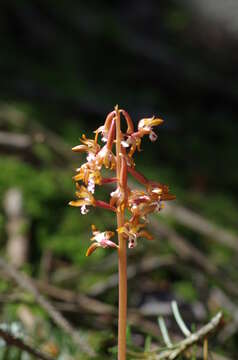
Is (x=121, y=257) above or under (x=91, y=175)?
under

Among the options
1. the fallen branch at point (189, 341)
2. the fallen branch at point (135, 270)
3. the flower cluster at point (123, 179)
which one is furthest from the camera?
the fallen branch at point (135, 270)

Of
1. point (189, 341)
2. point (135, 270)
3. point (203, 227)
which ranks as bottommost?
point (189, 341)

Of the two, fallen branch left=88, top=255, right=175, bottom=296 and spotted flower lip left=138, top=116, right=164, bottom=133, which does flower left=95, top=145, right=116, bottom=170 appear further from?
fallen branch left=88, top=255, right=175, bottom=296

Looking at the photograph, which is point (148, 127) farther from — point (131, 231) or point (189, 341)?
point (189, 341)

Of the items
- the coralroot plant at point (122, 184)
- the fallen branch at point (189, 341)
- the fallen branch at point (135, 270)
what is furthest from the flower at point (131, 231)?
the fallen branch at point (135, 270)

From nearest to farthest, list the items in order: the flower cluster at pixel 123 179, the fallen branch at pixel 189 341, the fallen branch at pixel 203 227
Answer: the flower cluster at pixel 123 179, the fallen branch at pixel 189 341, the fallen branch at pixel 203 227

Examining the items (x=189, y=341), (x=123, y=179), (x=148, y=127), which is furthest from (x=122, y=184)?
(x=189, y=341)

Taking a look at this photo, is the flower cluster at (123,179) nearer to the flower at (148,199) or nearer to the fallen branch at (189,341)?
the flower at (148,199)

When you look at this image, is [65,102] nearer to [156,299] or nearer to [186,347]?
[156,299]

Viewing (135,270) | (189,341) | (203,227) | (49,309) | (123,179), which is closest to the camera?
(123,179)
